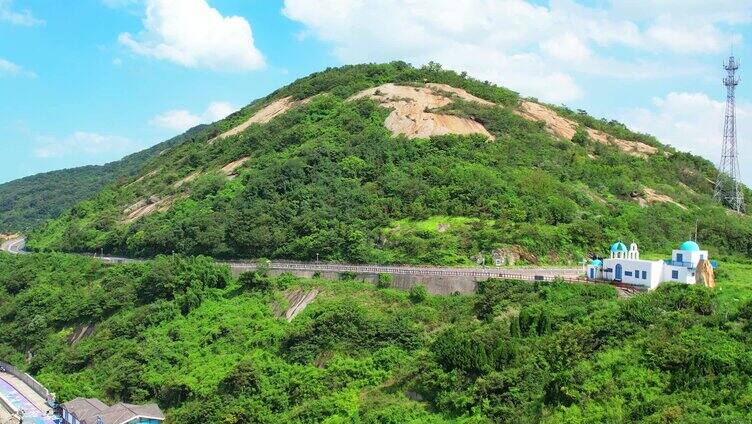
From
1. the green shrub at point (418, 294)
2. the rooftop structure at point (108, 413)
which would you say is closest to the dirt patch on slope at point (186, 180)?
the rooftop structure at point (108, 413)

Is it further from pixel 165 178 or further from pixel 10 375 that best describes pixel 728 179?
pixel 10 375

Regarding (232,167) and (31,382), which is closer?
(31,382)

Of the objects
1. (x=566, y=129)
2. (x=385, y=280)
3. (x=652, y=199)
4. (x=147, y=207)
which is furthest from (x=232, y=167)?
(x=652, y=199)

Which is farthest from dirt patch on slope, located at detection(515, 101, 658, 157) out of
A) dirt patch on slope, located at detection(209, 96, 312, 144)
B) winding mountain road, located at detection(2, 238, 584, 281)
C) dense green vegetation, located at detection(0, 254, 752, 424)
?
dense green vegetation, located at detection(0, 254, 752, 424)

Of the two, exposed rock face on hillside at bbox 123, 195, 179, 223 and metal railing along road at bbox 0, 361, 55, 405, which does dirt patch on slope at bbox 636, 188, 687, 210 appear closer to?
exposed rock face on hillside at bbox 123, 195, 179, 223

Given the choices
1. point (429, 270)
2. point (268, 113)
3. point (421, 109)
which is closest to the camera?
point (429, 270)

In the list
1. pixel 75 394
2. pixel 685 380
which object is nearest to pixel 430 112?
pixel 75 394

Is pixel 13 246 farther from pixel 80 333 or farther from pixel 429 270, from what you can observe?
pixel 429 270

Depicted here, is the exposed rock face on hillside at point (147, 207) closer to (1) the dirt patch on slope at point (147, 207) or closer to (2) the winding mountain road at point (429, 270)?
(1) the dirt patch on slope at point (147, 207)

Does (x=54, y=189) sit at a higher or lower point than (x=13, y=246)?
higher
